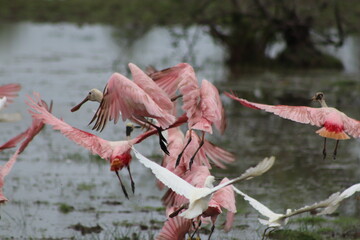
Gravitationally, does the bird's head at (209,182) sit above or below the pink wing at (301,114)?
below

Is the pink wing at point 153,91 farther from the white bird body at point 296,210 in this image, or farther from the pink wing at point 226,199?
the white bird body at point 296,210

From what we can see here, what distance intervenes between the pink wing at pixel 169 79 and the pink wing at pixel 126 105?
0.64m

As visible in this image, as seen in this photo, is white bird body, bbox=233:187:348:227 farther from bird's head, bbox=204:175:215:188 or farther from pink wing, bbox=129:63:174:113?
pink wing, bbox=129:63:174:113

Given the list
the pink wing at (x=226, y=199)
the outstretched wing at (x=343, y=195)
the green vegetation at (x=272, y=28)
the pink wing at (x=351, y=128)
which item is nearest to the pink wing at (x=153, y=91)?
the pink wing at (x=226, y=199)

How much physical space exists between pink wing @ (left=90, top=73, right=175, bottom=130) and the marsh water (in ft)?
5.07

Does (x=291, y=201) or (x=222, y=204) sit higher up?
(x=222, y=204)

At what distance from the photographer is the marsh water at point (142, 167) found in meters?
7.16

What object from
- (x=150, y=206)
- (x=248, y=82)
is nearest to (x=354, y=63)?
(x=248, y=82)

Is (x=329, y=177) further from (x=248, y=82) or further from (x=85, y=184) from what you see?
(x=248, y=82)

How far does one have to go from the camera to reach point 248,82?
16406 mm

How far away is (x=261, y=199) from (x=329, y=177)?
1304 millimetres

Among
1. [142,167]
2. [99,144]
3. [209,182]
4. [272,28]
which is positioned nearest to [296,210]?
[209,182]

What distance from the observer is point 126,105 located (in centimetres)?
521

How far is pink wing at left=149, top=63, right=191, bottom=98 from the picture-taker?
5.89 meters
